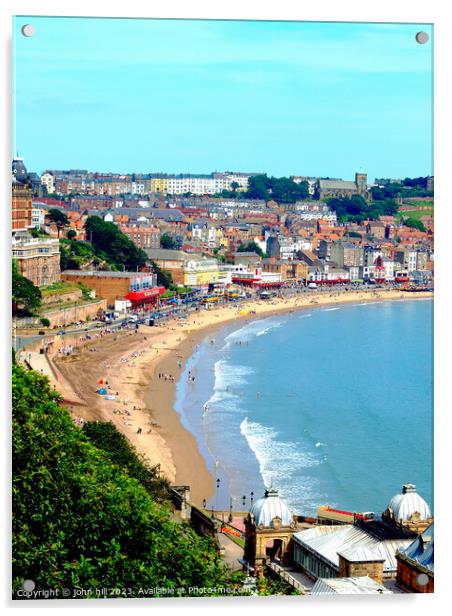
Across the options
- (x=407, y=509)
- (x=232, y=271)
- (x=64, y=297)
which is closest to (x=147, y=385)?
(x=64, y=297)

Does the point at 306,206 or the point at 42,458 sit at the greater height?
the point at 306,206

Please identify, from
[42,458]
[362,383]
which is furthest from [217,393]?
[42,458]

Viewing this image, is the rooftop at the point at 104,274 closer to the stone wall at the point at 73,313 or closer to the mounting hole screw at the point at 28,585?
the stone wall at the point at 73,313

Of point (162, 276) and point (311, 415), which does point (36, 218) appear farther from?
point (162, 276)

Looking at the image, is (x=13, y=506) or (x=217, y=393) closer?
(x=13, y=506)

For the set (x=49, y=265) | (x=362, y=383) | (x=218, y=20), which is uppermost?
(x=218, y=20)

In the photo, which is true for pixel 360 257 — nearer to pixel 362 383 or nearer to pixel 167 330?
pixel 167 330

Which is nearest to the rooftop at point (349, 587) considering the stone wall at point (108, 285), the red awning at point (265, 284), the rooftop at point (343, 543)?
the rooftop at point (343, 543)

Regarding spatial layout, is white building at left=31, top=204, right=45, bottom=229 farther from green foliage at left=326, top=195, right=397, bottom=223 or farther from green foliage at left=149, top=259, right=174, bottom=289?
green foliage at left=149, top=259, right=174, bottom=289
